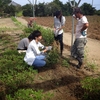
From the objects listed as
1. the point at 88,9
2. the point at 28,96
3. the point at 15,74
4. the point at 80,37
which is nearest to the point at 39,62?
the point at 15,74

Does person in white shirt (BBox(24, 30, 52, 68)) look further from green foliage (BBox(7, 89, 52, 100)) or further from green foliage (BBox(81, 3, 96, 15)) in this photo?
green foliage (BBox(81, 3, 96, 15))

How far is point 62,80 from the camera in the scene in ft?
15.7

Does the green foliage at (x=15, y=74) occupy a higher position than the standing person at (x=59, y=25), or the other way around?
the standing person at (x=59, y=25)

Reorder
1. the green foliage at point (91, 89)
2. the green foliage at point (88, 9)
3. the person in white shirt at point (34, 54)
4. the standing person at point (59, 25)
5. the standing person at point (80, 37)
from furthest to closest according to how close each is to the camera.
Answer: the green foliage at point (88, 9) < the standing person at point (59, 25) < the standing person at point (80, 37) < the person in white shirt at point (34, 54) < the green foliage at point (91, 89)

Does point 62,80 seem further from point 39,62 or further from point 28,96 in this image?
point 28,96

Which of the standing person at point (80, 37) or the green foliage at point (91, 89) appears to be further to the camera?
the standing person at point (80, 37)

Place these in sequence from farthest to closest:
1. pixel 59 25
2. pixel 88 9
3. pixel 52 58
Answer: pixel 88 9, pixel 59 25, pixel 52 58

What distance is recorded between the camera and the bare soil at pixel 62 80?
425 centimetres

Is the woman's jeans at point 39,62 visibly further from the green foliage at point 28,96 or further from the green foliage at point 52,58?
the green foliage at point 28,96

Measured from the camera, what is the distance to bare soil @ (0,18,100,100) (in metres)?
4.25

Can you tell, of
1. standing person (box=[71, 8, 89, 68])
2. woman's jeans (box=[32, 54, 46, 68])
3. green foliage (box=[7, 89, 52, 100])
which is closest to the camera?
green foliage (box=[7, 89, 52, 100])

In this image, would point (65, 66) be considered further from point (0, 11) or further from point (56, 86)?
point (0, 11)

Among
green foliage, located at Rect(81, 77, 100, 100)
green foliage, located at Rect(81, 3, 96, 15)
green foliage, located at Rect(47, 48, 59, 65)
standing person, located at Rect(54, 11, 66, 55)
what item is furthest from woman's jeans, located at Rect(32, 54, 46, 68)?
green foliage, located at Rect(81, 3, 96, 15)

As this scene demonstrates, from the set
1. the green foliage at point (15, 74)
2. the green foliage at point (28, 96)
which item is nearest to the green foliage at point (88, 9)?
the green foliage at point (15, 74)
